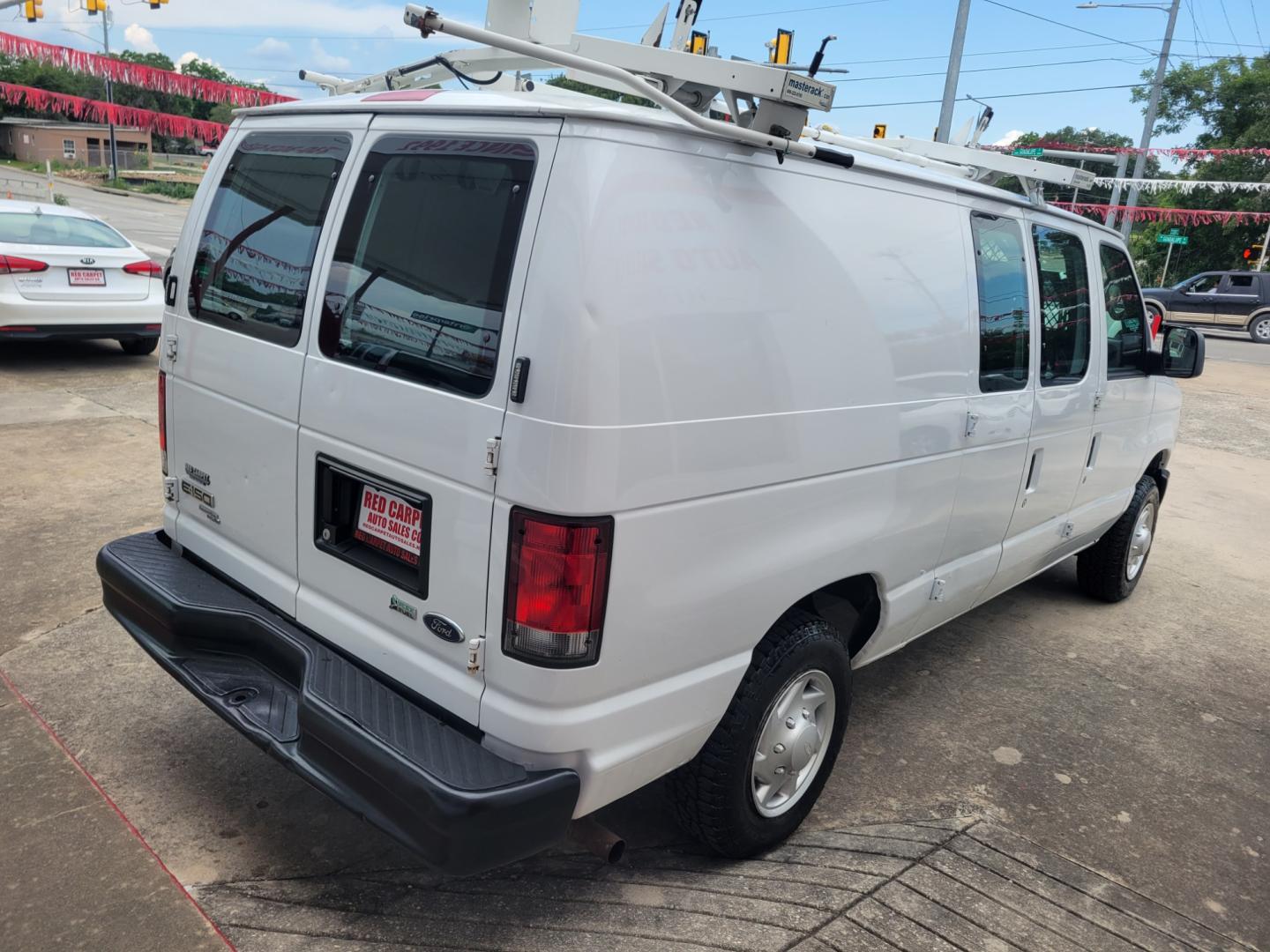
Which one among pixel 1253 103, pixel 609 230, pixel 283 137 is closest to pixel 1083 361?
pixel 609 230

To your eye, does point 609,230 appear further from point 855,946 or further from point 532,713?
point 855,946

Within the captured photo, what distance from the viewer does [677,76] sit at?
250 centimetres

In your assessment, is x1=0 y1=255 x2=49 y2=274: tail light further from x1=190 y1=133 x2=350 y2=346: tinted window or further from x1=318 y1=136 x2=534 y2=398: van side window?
x1=318 y1=136 x2=534 y2=398: van side window

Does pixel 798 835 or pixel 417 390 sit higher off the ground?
pixel 417 390

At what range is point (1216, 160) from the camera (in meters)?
37.5

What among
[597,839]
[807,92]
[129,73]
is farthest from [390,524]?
[129,73]

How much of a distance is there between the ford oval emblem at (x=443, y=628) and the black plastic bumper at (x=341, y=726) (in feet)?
0.72

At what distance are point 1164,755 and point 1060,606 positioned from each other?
1727mm

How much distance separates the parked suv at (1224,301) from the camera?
24438 millimetres

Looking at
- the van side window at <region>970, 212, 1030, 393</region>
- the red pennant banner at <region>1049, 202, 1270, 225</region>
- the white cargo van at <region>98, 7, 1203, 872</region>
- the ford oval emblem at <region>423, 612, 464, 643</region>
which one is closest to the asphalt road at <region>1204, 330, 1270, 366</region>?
the red pennant banner at <region>1049, 202, 1270, 225</region>

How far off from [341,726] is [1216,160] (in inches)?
1732

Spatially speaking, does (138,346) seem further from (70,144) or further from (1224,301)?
(70,144)

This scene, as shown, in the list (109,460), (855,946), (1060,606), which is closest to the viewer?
(855,946)

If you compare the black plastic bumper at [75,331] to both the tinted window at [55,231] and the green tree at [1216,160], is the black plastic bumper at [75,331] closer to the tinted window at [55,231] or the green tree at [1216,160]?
the tinted window at [55,231]
